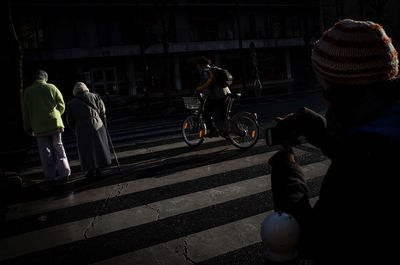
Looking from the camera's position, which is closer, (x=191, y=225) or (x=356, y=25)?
(x=356, y=25)

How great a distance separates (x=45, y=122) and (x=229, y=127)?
3393 mm

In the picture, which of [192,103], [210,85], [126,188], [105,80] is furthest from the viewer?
[105,80]

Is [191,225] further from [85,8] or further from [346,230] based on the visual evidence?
[85,8]

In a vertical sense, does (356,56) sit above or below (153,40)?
below

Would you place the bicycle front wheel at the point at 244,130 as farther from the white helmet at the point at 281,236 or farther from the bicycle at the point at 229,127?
the white helmet at the point at 281,236

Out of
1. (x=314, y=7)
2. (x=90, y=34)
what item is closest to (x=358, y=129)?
(x=90, y=34)

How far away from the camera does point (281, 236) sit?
112cm

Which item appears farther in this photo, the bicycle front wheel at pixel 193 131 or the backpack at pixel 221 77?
the bicycle front wheel at pixel 193 131

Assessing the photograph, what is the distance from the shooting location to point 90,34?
93.8 feet

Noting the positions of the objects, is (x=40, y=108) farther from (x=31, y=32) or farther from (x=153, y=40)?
(x=31, y=32)

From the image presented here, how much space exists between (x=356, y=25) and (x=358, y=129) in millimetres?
470

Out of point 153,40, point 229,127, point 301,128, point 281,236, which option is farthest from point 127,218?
point 153,40

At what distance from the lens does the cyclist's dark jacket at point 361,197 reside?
977 millimetres

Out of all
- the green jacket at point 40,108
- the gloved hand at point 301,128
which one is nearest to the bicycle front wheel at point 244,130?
the green jacket at point 40,108
